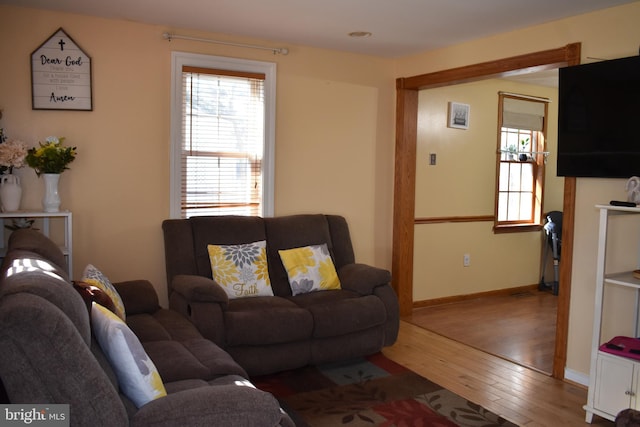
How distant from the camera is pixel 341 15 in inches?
139

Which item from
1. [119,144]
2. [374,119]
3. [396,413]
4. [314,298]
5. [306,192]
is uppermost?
[374,119]

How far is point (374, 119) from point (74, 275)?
284cm

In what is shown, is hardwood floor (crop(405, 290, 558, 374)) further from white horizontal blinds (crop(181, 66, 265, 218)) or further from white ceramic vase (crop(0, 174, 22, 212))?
white ceramic vase (crop(0, 174, 22, 212))

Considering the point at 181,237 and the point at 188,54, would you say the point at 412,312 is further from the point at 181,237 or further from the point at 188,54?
the point at 188,54

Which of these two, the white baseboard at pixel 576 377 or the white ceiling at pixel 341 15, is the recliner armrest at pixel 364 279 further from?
the white ceiling at pixel 341 15

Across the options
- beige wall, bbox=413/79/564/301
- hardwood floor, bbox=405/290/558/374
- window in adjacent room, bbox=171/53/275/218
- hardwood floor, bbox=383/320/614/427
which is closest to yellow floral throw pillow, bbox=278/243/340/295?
window in adjacent room, bbox=171/53/275/218

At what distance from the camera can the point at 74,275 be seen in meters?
3.77

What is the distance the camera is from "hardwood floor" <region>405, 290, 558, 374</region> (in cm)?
411

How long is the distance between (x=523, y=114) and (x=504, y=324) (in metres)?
2.53

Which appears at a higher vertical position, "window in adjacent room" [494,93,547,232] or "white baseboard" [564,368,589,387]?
"window in adjacent room" [494,93,547,232]

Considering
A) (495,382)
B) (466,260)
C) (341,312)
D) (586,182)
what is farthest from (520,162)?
(341,312)

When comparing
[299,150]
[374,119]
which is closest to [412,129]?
[374,119]

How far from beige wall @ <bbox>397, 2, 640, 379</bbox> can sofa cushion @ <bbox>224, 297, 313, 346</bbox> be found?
177cm

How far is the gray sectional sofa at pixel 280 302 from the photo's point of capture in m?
3.25
